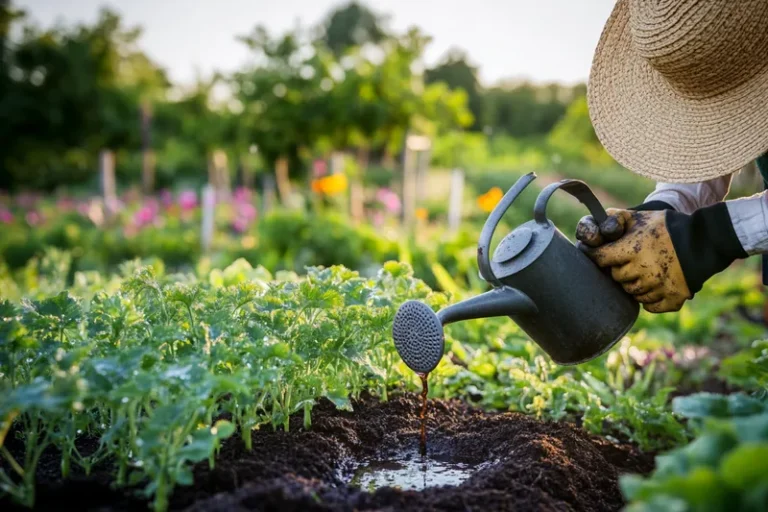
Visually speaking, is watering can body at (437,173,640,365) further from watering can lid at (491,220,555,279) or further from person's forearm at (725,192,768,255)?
person's forearm at (725,192,768,255)

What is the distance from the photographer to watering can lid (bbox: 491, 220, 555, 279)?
174 cm

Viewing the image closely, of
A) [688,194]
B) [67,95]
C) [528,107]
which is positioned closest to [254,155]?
[67,95]

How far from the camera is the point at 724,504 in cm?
88

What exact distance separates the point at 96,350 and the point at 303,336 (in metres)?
0.50

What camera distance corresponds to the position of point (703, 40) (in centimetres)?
172

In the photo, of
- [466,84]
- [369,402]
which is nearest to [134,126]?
[466,84]

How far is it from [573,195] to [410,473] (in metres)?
0.83

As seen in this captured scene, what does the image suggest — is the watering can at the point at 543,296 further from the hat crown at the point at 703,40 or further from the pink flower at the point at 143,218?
the pink flower at the point at 143,218

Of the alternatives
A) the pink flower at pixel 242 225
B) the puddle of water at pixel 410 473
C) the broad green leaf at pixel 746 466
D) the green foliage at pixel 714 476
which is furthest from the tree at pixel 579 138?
the broad green leaf at pixel 746 466

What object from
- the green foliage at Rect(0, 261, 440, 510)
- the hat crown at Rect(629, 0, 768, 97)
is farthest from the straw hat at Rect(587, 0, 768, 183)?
the green foliage at Rect(0, 261, 440, 510)

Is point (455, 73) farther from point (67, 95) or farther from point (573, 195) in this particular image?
point (573, 195)

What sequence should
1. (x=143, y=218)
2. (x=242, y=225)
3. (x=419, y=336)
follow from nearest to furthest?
(x=419, y=336), (x=242, y=225), (x=143, y=218)

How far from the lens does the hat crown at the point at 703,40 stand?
1.69m

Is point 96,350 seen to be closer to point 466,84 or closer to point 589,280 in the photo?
point 589,280
